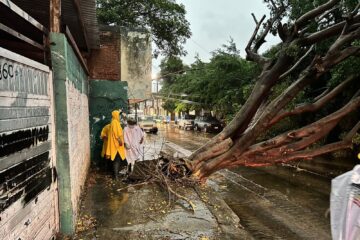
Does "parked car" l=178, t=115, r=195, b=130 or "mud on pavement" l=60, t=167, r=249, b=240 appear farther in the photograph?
"parked car" l=178, t=115, r=195, b=130

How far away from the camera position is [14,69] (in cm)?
321

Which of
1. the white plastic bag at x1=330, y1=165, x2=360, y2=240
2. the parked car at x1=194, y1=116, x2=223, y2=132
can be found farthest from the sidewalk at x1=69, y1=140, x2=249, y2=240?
the parked car at x1=194, y1=116, x2=223, y2=132

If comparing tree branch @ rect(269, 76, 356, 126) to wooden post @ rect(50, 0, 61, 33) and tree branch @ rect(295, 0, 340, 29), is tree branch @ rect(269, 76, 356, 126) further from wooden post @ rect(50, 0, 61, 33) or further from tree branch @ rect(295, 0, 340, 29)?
wooden post @ rect(50, 0, 61, 33)

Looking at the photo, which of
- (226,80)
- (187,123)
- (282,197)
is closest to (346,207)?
(282,197)

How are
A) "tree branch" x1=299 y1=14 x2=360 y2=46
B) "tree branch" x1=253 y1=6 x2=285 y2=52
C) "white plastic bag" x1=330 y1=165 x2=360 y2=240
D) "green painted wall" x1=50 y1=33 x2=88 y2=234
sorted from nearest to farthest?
"white plastic bag" x1=330 y1=165 x2=360 y2=240
"green painted wall" x1=50 y1=33 x2=88 y2=234
"tree branch" x1=299 y1=14 x2=360 y2=46
"tree branch" x1=253 y1=6 x2=285 y2=52

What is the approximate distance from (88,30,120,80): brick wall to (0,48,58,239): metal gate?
8.42m

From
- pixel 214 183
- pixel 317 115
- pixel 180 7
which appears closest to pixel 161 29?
pixel 180 7

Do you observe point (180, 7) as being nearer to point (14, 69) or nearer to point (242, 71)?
point (242, 71)

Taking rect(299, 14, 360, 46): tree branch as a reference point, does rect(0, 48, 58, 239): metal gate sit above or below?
below

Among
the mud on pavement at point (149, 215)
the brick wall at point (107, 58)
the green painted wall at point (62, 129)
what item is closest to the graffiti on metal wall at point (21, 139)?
the green painted wall at point (62, 129)

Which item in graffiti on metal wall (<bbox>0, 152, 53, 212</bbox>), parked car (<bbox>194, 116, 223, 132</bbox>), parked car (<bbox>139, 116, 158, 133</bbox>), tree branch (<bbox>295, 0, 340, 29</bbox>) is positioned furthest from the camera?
parked car (<bbox>194, 116, 223, 132</bbox>)

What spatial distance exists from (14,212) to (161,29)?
720 inches

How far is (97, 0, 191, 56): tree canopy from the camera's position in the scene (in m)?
19.5

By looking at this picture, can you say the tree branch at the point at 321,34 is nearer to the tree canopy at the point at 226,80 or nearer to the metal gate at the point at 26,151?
the metal gate at the point at 26,151
